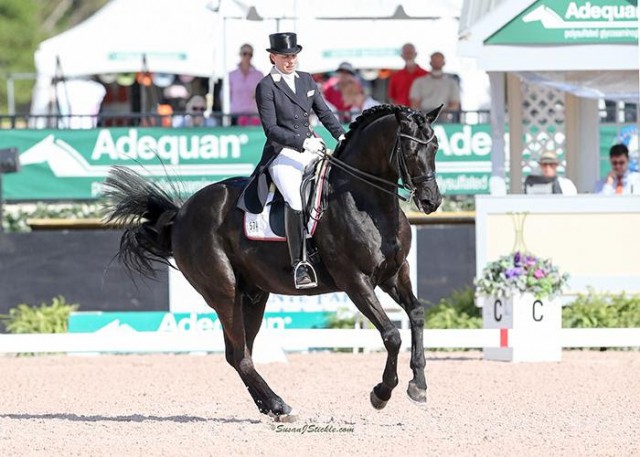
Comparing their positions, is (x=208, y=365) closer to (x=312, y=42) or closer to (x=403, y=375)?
(x=403, y=375)

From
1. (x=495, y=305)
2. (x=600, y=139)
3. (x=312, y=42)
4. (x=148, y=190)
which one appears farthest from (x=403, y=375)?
(x=312, y=42)

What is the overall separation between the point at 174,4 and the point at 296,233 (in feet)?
39.5

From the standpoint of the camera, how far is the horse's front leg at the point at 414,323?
8.76 meters

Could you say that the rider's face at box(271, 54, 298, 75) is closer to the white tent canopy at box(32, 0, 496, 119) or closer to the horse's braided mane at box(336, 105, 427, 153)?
the horse's braided mane at box(336, 105, 427, 153)

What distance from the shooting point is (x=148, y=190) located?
10484 millimetres

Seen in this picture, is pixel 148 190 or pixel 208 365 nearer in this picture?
pixel 148 190

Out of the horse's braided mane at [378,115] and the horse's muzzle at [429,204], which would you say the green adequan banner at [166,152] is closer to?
the horse's braided mane at [378,115]

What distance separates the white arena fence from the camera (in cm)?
1319

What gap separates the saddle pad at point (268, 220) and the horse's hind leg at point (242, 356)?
53 centimetres

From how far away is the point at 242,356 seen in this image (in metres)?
9.67

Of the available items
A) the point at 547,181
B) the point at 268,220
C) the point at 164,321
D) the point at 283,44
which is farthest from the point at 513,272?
the point at 283,44

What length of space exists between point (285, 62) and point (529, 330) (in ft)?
17.1

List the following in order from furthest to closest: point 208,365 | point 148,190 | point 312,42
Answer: point 312,42 < point 208,365 < point 148,190

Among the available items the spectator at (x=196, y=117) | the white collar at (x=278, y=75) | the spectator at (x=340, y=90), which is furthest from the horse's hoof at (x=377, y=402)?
the spectator at (x=340, y=90)
